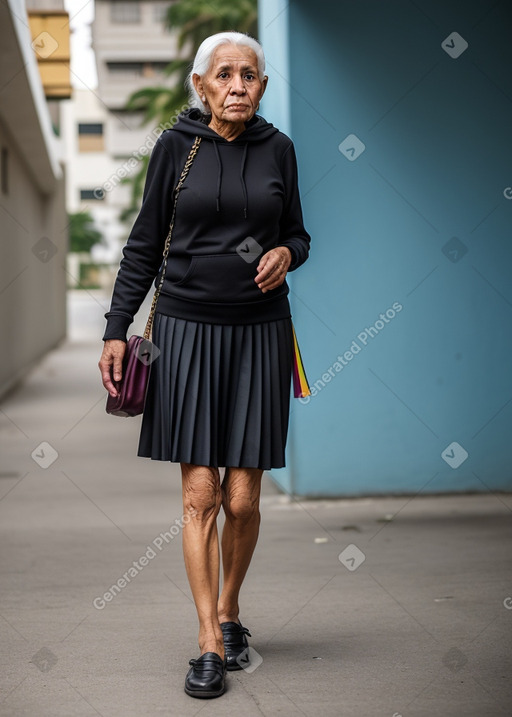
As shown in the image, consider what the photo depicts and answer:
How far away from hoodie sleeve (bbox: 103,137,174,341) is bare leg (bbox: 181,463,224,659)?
524mm

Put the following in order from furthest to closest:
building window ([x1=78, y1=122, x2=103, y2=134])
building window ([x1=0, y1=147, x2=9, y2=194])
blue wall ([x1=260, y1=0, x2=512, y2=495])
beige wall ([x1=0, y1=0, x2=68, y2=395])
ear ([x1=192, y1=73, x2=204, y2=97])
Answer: building window ([x1=78, y1=122, x2=103, y2=134])
building window ([x1=0, y1=147, x2=9, y2=194])
beige wall ([x1=0, y1=0, x2=68, y2=395])
blue wall ([x1=260, y1=0, x2=512, y2=495])
ear ([x1=192, y1=73, x2=204, y2=97])

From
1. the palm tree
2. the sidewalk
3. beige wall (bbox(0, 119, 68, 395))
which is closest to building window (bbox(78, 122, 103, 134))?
the palm tree

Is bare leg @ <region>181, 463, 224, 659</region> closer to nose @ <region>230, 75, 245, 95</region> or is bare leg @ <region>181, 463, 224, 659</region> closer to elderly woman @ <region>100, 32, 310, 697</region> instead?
elderly woman @ <region>100, 32, 310, 697</region>

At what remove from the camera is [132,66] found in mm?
74125

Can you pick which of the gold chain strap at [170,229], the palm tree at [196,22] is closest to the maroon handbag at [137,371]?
the gold chain strap at [170,229]

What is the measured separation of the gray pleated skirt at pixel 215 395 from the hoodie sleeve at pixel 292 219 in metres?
0.26

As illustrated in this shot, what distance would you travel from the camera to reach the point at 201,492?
11.5 ft

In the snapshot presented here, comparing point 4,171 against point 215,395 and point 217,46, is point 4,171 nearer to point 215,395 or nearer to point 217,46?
point 217,46

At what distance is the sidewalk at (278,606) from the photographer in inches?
133

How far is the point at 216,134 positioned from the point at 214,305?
545mm

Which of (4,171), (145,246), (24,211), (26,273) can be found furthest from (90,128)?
(145,246)

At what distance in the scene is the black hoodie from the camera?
349 cm

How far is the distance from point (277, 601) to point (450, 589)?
0.74 meters

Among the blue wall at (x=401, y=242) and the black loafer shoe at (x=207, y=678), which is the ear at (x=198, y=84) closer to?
the black loafer shoe at (x=207, y=678)
